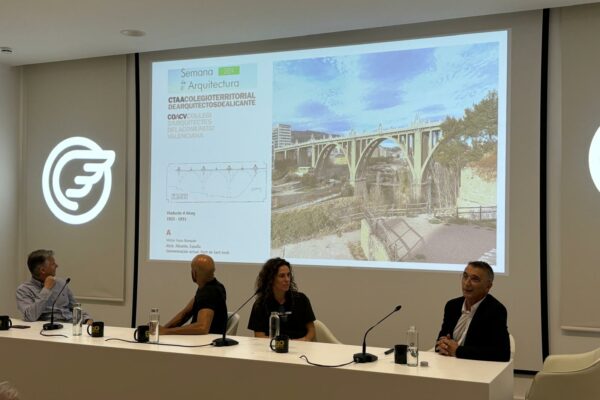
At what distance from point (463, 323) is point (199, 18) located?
10.4ft

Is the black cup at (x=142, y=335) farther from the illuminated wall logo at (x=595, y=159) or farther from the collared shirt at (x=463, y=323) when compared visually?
the illuminated wall logo at (x=595, y=159)

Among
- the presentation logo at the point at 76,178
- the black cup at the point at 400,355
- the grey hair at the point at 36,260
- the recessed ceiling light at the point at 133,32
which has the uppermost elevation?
the recessed ceiling light at the point at 133,32

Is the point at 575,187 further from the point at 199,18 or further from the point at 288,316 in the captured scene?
the point at 199,18

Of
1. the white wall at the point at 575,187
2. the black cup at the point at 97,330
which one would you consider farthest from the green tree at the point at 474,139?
the black cup at the point at 97,330

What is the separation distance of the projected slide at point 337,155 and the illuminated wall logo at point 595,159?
2.09 feet

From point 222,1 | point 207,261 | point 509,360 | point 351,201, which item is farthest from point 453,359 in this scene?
point 222,1

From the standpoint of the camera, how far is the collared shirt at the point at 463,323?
361 cm

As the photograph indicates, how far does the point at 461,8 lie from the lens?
4.96 metres

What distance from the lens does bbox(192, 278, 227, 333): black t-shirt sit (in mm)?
4145

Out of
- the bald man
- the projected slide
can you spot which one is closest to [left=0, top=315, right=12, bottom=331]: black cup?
the bald man

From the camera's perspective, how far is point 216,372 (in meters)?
3.38

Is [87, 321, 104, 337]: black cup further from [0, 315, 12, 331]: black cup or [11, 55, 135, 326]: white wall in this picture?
[11, 55, 135, 326]: white wall

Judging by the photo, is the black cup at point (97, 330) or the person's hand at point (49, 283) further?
the person's hand at point (49, 283)

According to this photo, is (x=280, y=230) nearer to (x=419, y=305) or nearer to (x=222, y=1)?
(x=419, y=305)
